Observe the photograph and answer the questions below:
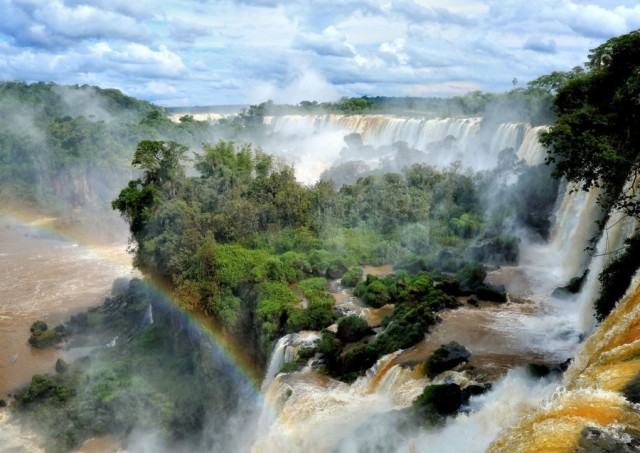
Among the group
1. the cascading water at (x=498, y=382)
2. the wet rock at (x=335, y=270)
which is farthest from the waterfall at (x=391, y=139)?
the wet rock at (x=335, y=270)

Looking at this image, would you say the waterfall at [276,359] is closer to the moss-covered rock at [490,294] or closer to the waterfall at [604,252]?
the moss-covered rock at [490,294]

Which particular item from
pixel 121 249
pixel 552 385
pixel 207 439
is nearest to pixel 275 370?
pixel 207 439

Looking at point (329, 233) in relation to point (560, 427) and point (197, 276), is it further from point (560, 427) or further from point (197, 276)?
point (560, 427)

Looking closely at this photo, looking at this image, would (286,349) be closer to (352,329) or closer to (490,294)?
(352,329)

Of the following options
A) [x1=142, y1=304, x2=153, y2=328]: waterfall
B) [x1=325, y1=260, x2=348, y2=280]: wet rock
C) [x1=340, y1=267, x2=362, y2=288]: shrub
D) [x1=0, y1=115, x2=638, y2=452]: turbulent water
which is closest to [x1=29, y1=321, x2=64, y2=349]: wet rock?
[x1=0, y1=115, x2=638, y2=452]: turbulent water

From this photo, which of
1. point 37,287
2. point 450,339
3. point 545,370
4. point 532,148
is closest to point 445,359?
point 545,370

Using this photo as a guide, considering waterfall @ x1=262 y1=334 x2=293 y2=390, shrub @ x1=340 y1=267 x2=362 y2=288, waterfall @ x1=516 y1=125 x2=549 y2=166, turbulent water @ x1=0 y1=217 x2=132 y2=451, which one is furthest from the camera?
waterfall @ x1=516 y1=125 x2=549 y2=166

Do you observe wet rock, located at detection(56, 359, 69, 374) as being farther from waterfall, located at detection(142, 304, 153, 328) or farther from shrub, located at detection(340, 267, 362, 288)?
shrub, located at detection(340, 267, 362, 288)
